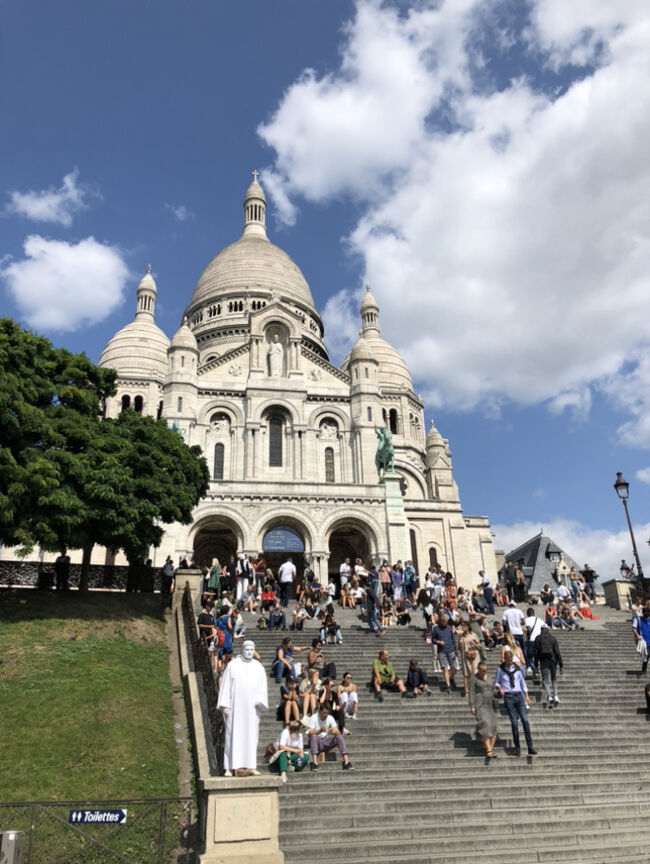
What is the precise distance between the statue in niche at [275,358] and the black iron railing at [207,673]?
22.3 metres

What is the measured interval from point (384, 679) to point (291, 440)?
991 inches

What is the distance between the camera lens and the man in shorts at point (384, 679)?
14.6 metres

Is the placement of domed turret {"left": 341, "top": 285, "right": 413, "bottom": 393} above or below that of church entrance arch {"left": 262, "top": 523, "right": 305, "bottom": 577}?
above

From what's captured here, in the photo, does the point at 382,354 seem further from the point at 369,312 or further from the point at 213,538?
the point at 213,538

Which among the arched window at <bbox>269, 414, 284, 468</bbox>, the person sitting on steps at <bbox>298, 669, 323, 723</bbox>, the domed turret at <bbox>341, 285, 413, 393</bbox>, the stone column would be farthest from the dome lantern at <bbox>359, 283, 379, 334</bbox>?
the person sitting on steps at <bbox>298, 669, 323, 723</bbox>

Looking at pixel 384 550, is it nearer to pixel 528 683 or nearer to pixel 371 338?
pixel 528 683

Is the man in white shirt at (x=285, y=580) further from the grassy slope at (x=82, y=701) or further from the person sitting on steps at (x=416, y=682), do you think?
the person sitting on steps at (x=416, y=682)

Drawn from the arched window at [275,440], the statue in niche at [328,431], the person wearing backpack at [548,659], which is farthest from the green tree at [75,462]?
the statue in niche at [328,431]

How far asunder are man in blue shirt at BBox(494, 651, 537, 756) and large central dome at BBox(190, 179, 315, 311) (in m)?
46.1

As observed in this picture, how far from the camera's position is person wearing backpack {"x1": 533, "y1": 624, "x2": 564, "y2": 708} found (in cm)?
1448

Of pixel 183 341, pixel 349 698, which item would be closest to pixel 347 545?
pixel 183 341

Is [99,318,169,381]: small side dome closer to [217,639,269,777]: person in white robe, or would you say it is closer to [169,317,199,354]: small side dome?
[169,317,199,354]: small side dome

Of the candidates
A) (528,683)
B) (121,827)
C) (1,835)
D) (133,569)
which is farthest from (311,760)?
(133,569)

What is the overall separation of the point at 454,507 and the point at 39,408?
97.5 feet
